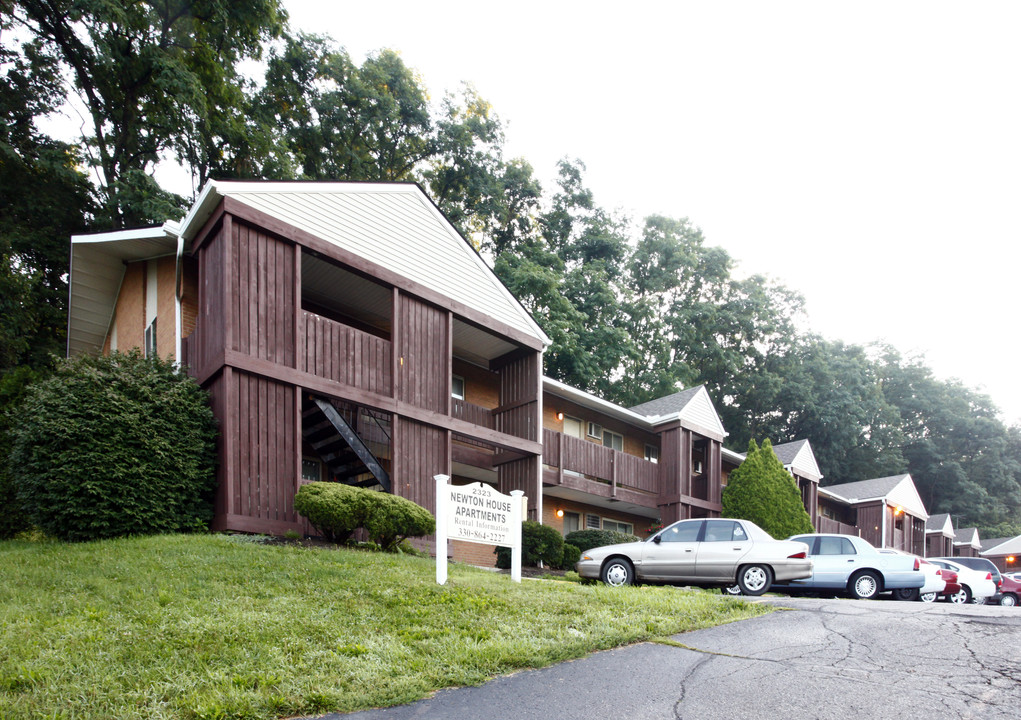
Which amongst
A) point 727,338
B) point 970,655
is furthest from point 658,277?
point 970,655

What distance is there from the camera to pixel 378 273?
1848 centimetres

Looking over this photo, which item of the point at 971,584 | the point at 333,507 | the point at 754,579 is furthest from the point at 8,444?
the point at 971,584

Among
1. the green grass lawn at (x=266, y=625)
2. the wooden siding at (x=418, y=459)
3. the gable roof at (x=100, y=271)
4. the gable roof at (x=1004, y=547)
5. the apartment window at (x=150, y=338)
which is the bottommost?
the gable roof at (x=1004, y=547)

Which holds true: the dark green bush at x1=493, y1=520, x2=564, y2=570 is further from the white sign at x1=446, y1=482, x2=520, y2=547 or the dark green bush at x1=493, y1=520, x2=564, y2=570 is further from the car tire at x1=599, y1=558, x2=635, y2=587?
the white sign at x1=446, y1=482, x2=520, y2=547

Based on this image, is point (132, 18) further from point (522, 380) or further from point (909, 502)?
point (909, 502)

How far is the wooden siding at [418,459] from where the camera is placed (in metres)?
17.9

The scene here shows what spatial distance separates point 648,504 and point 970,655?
19.7 m

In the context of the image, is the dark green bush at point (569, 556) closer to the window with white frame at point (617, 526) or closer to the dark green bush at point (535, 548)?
the dark green bush at point (535, 548)

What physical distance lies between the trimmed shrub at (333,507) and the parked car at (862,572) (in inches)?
324

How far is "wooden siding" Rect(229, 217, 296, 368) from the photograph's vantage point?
1573cm

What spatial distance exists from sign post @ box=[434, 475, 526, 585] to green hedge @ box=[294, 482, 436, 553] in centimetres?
240

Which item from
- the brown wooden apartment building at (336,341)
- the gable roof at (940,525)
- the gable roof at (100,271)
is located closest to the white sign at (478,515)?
the brown wooden apartment building at (336,341)

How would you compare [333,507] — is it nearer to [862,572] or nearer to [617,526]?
[862,572]

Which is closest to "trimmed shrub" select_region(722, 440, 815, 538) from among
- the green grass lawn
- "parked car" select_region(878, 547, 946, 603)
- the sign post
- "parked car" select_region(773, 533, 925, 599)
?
"parked car" select_region(878, 547, 946, 603)
